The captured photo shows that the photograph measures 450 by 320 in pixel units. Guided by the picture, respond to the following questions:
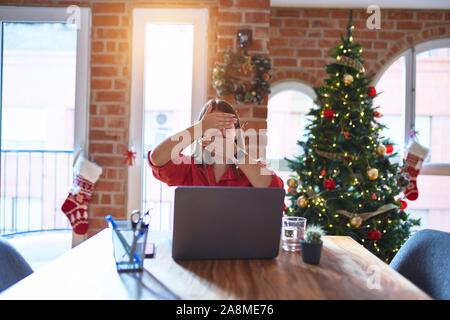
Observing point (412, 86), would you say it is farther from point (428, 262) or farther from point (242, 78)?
point (428, 262)

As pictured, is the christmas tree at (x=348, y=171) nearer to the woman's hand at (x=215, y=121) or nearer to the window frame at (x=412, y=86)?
the window frame at (x=412, y=86)

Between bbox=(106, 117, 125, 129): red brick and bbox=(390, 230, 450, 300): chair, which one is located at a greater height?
bbox=(106, 117, 125, 129): red brick

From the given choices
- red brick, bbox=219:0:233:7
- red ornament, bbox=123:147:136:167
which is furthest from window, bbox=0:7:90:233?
red brick, bbox=219:0:233:7

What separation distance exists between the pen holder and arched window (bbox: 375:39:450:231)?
317cm

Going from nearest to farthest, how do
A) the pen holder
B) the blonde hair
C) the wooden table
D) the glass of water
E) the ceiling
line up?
1. the wooden table
2. the pen holder
3. the glass of water
4. the blonde hair
5. the ceiling

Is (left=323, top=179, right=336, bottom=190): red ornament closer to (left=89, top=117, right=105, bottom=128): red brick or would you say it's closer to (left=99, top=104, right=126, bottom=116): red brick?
(left=99, top=104, right=126, bottom=116): red brick

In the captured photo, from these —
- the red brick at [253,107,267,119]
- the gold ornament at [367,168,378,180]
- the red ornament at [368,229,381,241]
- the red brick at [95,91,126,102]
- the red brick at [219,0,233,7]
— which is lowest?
the red ornament at [368,229,381,241]

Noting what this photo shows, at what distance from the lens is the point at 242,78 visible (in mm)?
2812

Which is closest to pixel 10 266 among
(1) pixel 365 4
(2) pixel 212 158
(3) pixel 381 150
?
(2) pixel 212 158

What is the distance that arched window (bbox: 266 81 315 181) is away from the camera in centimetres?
377

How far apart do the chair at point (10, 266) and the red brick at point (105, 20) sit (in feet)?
7.76

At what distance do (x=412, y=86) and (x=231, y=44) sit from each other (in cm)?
192

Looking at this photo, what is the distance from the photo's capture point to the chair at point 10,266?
4.00 ft
